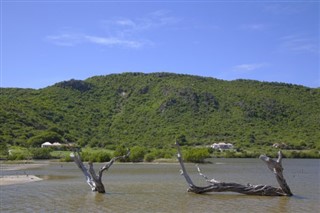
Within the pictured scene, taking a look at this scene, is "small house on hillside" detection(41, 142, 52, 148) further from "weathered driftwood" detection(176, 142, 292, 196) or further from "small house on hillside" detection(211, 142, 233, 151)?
"weathered driftwood" detection(176, 142, 292, 196)

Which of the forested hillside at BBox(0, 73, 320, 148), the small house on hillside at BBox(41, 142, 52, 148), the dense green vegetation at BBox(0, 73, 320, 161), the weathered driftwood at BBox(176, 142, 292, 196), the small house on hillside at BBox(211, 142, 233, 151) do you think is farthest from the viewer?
the forested hillside at BBox(0, 73, 320, 148)

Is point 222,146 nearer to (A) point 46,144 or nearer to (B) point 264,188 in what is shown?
(A) point 46,144

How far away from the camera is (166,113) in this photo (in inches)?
5271

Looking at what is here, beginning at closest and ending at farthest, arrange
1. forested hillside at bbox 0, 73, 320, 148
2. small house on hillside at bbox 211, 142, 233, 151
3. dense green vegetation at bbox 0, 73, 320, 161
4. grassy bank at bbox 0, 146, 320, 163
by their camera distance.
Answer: grassy bank at bbox 0, 146, 320, 163 → small house on hillside at bbox 211, 142, 233, 151 → dense green vegetation at bbox 0, 73, 320, 161 → forested hillside at bbox 0, 73, 320, 148

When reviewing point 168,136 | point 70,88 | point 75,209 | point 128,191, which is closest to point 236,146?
point 168,136

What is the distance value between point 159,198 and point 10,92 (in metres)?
121

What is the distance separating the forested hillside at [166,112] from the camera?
4519 inches

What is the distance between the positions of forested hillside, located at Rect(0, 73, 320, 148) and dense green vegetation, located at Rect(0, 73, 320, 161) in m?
0.25

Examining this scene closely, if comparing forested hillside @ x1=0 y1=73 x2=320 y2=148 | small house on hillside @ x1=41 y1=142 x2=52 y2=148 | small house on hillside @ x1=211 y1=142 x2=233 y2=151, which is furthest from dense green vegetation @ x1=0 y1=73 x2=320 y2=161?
small house on hillside @ x1=211 y1=142 x2=233 y2=151

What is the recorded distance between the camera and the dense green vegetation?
368 feet

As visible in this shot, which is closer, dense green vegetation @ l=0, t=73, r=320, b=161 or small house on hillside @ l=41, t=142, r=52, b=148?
small house on hillside @ l=41, t=142, r=52, b=148

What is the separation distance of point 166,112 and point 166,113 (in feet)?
1.55

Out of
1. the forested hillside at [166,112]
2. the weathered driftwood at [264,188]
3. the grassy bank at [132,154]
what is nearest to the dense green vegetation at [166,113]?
the forested hillside at [166,112]

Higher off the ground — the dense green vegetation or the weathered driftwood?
the dense green vegetation
